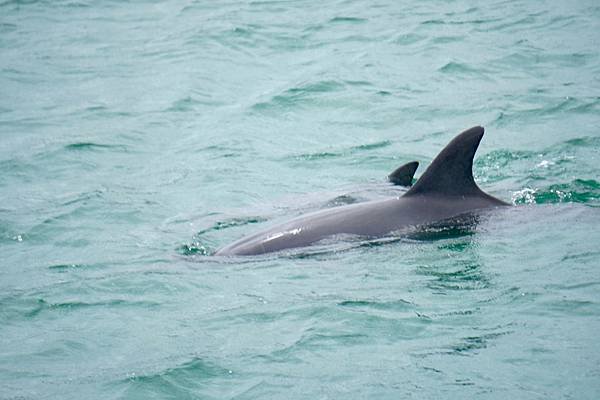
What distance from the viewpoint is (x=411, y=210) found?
920 centimetres

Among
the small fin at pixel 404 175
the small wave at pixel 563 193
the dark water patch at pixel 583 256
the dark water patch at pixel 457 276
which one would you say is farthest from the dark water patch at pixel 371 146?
the dark water patch at pixel 583 256

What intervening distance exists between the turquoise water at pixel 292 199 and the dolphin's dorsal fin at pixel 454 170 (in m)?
0.44

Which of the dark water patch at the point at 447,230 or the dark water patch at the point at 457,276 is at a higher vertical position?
the dark water patch at the point at 447,230

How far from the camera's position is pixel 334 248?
8.98 metres

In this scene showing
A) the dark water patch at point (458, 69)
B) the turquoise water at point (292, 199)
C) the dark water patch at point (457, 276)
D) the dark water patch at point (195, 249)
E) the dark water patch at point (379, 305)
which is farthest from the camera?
the dark water patch at point (458, 69)

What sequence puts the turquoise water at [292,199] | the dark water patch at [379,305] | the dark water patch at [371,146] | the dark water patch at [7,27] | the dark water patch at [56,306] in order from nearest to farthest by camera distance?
the turquoise water at [292,199] < the dark water patch at [379,305] < the dark water patch at [56,306] < the dark water patch at [371,146] < the dark water patch at [7,27]

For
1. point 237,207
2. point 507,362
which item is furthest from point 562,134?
point 507,362

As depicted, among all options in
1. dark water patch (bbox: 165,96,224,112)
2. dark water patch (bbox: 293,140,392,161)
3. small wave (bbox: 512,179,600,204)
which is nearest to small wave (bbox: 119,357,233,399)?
small wave (bbox: 512,179,600,204)

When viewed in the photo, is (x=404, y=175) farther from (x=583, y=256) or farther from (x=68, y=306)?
(x=68, y=306)

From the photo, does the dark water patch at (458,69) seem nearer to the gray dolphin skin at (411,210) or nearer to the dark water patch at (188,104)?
the dark water patch at (188,104)

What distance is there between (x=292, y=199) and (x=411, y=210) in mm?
2479

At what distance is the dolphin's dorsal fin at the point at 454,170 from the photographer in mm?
8898

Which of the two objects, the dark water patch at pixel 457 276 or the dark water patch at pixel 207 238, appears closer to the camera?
the dark water patch at pixel 457 276

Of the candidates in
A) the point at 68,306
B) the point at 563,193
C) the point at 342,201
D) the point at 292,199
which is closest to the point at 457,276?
the point at 563,193
